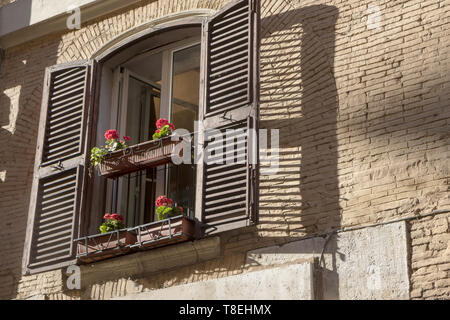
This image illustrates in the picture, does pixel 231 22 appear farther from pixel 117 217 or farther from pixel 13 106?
pixel 13 106

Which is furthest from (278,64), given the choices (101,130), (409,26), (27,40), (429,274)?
(27,40)

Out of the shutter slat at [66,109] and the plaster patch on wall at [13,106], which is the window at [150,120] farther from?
the plaster patch on wall at [13,106]

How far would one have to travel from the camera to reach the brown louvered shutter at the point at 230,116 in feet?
23.0

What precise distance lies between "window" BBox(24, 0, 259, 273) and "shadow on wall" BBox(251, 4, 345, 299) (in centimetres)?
30

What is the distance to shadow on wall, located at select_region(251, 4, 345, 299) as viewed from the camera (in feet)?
22.7

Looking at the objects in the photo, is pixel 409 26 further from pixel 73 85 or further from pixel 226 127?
pixel 73 85

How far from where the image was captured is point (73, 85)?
27.6ft

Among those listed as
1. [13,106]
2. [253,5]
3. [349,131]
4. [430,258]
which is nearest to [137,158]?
[253,5]

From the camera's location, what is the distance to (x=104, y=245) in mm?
7434

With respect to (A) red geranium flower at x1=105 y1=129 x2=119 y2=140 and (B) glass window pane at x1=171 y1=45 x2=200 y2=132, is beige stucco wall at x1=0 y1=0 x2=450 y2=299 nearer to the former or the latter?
(B) glass window pane at x1=171 y1=45 x2=200 y2=132

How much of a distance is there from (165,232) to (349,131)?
1555mm

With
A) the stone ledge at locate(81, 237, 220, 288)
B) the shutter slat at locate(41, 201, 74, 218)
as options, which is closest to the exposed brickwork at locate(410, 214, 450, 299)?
the stone ledge at locate(81, 237, 220, 288)

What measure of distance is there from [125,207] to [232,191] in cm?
143

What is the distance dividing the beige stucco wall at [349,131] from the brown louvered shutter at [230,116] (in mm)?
283
